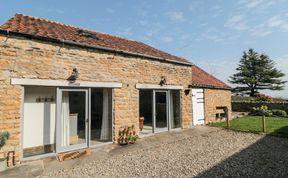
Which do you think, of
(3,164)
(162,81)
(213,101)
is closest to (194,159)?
(162,81)

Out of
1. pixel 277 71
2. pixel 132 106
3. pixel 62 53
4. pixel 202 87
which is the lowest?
pixel 132 106

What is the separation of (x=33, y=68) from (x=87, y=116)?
2.77m

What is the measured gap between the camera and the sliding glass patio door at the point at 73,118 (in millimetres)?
7664

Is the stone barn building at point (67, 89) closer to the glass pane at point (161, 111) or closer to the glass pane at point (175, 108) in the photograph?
the glass pane at point (161, 111)

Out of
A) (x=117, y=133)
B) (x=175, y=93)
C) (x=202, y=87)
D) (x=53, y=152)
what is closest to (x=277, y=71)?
(x=202, y=87)

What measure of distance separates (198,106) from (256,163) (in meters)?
7.69

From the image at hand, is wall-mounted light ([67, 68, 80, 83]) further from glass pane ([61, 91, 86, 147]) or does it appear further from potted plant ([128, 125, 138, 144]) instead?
potted plant ([128, 125, 138, 144])

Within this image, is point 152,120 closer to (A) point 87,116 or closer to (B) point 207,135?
(B) point 207,135

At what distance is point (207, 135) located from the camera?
10602 mm

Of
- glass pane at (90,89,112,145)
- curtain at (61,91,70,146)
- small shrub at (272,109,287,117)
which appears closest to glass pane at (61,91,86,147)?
curtain at (61,91,70,146)

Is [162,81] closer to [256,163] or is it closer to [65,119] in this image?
[65,119]

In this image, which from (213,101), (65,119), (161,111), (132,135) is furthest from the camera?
(213,101)

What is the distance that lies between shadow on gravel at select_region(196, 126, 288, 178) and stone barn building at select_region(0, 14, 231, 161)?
4.75 m

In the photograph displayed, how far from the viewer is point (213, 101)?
1534cm
